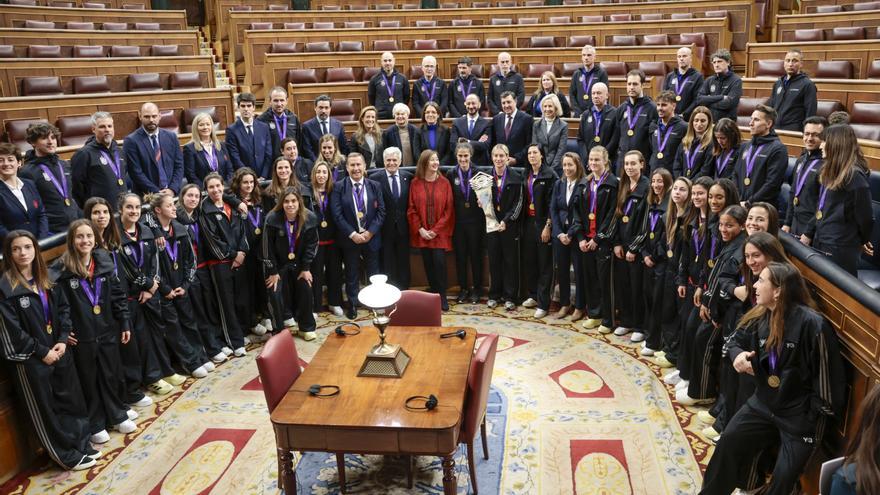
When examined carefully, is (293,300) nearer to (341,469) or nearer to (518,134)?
(341,469)

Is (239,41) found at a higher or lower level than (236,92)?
higher

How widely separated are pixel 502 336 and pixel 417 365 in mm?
2113

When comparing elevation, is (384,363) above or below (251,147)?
below

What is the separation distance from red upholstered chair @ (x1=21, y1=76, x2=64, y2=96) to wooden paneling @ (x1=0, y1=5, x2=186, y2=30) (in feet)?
8.91

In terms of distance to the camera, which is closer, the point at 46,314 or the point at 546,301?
the point at 46,314

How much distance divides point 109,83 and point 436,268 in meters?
4.80

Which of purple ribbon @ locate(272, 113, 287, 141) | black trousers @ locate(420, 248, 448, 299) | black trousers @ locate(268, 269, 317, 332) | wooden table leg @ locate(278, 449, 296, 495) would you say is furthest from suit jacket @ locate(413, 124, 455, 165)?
wooden table leg @ locate(278, 449, 296, 495)

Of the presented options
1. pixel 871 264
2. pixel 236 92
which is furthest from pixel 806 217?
pixel 236 92

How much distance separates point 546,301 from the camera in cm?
619

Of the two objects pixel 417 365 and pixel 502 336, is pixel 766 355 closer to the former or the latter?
pixel 417 365

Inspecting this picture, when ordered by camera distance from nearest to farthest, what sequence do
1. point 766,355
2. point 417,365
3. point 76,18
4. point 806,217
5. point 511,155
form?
point 766,355
point 417,365
point 806,217
point 511,155
point 76,18

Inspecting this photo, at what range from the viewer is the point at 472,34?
33.0ft

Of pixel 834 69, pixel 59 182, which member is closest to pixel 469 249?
pixel 59 182

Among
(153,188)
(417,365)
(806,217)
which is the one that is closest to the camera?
(417,365)
